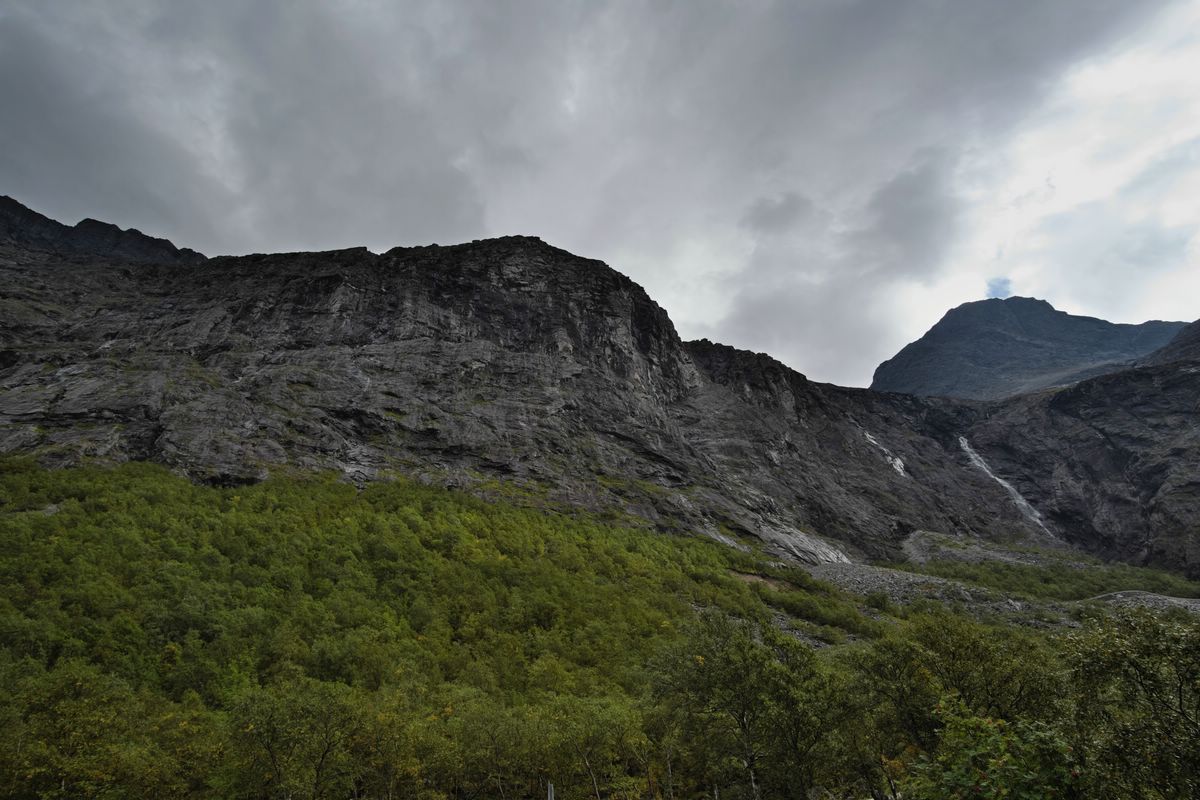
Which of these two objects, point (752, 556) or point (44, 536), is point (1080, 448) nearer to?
point (752, 556)

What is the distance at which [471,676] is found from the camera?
38781 millimetres

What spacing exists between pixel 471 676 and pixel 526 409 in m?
64.2

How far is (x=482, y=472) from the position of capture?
83.9 metres

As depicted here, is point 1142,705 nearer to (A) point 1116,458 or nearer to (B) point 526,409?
(B) point 526,409

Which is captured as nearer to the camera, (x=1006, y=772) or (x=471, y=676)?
(x=1006, y=772)

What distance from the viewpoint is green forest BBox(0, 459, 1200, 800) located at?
1209cm

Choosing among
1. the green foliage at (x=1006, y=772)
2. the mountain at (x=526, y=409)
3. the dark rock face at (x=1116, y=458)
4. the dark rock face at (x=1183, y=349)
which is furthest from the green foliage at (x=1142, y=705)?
the dark rock face at (x=1183, y=349)

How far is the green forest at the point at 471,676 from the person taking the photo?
12.1m

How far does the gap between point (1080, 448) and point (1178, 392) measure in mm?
24396

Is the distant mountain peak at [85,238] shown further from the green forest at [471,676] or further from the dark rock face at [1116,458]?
the dark rock face at [1116,458]

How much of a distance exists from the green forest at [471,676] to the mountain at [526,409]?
739 inches

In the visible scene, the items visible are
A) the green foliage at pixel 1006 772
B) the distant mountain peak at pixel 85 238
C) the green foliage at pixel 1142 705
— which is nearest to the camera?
the green foliage at pixel 1142 705

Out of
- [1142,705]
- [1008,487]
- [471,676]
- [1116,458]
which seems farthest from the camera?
[1008,487]

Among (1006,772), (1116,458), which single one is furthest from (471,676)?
(1116,458)
